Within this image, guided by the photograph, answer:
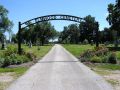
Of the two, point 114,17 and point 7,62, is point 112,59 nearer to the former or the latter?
point 7,62

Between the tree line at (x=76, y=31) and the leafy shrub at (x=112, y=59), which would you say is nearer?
the leafy shrub at (x=112, y=59)

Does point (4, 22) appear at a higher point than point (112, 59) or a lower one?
higher

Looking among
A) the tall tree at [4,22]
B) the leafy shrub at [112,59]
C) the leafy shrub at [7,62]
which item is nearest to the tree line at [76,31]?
the tall tree at [4,22]

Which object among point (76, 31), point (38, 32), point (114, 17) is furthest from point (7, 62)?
point (76, 31)

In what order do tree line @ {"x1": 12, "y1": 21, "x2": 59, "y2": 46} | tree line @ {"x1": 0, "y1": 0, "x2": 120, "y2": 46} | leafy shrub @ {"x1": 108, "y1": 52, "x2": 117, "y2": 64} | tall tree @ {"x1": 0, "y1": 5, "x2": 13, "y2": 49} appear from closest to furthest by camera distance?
leafy shrub @ {"x1": 108, "y1": 52, "x2": 117, "y2": 64} → tree line @ {"x1": 0, "y1": 0, "x2": 120, "y2": 46} → tall tree @ {"x1": 0, "y1": 5, "x2": 13, "y2": 49} → tree line @ {"x1": 12, "y1": 21, "x2": 59, "y2": 46}

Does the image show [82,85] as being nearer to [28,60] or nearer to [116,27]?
[28,60]

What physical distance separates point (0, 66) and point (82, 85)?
13.3m

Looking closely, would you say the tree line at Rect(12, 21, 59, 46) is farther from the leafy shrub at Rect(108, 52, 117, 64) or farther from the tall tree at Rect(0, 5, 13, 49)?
the leafy shrub at Rect(108, 52, 117, 64)

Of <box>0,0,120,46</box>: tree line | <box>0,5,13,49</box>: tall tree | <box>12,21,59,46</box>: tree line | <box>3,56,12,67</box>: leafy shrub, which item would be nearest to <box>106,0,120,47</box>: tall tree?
<box>0,0,120,46</box>: tree line

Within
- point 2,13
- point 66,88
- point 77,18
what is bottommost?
point 66,88

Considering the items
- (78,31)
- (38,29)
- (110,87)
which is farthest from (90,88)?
(78,31)

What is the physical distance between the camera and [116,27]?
8406cm

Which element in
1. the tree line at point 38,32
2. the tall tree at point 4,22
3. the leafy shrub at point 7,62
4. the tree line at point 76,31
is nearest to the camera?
the leafy shrub at point 7,62

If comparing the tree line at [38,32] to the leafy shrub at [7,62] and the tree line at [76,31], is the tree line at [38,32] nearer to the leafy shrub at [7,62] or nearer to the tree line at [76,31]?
the tree line at [76,31]
